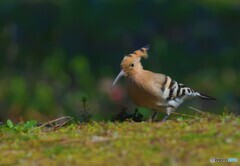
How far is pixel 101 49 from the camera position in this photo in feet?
30.4

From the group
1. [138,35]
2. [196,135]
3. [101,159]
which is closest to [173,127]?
[196,135]

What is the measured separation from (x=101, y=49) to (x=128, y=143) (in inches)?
232

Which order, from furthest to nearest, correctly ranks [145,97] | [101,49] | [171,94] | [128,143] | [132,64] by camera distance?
[101,49] → [132,64] → [171,94] → [145,97] → [128,143]

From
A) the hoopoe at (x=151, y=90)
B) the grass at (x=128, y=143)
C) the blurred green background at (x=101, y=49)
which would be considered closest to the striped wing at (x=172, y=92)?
the hoopoe at (x=151, y=90)

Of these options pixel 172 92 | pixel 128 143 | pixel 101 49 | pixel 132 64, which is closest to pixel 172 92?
pixel 172 92

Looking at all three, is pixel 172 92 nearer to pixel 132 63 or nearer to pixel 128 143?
pixel 132 63

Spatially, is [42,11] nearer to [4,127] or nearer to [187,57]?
[187,57]

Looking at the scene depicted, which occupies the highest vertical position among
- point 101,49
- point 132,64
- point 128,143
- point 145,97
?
point 101,49

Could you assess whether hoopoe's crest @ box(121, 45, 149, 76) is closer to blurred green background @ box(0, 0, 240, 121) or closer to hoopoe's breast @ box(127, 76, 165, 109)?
hoopoe's breast @ box(127, 76, 165, 109)

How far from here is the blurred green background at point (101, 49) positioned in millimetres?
7461

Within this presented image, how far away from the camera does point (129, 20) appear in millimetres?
9992

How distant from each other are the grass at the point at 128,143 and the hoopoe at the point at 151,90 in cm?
88

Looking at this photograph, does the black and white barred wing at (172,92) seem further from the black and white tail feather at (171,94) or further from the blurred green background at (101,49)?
the blurred green background at (101,49)

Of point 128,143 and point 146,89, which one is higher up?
point 146,89
